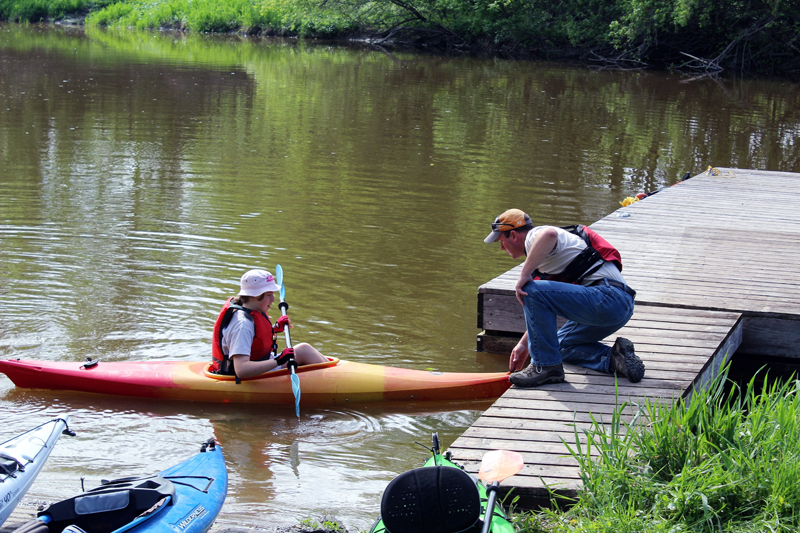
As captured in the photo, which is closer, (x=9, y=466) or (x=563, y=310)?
(x=9, y=466)

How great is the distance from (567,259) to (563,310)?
0.95 ft

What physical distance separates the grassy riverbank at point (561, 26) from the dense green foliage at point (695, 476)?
79.6 ft

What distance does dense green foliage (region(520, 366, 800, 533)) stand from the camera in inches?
109

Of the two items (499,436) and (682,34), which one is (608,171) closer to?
(499,436)

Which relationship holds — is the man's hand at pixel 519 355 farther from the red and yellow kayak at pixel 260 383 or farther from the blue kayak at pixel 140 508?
the blue kayak at pixel 140 508

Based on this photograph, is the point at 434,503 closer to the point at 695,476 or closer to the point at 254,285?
the point at 695,476

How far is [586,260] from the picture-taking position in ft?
14.0

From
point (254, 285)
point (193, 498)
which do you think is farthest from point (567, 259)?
point (193, 498)

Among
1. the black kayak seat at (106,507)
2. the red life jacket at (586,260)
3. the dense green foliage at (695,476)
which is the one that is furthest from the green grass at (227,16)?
the dense green foliage at (695,476)

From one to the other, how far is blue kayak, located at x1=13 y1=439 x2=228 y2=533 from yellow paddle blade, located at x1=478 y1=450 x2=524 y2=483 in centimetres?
117

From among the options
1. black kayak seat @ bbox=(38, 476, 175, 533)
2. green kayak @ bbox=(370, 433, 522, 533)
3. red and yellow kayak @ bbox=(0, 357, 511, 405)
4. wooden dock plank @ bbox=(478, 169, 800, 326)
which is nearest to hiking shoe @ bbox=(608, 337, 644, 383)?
red and yellow kayak @ bbox=(0, 357, 511, 405)

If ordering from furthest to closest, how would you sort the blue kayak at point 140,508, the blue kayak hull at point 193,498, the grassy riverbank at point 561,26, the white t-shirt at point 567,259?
the grassy riverbank at point 561,26 → the white t-shirt at point 567,259 → the blue kayak hull at point 193,498 → the blue kayak at point 140,508

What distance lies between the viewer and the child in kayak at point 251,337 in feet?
15.4

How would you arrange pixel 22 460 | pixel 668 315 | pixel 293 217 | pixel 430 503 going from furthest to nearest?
pixel 293 217, pixel 668 315, pixel 22 460, pixel 430 503
